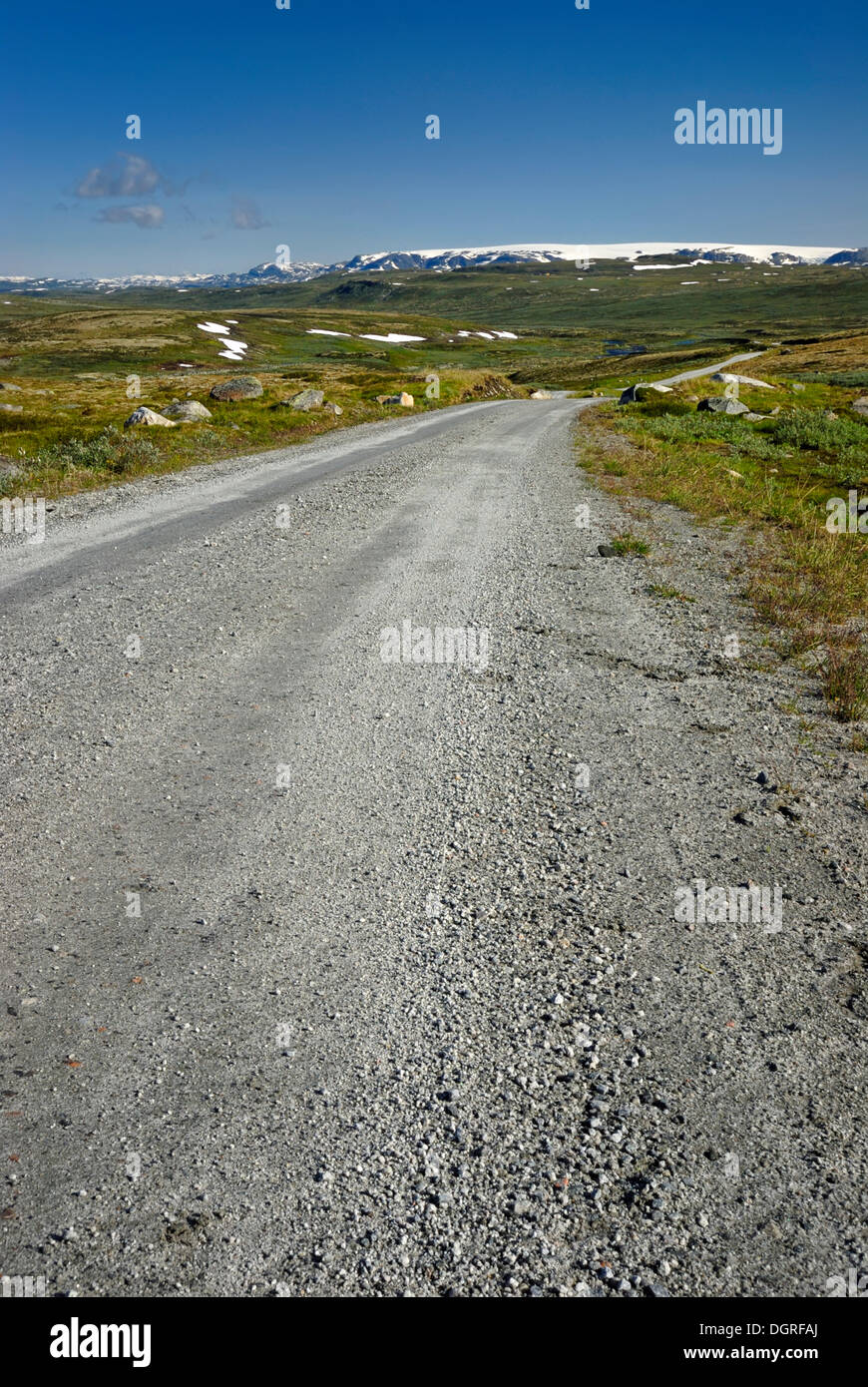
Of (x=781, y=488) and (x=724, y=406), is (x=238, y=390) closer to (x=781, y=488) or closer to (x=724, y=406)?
A: (x=724, y=406)

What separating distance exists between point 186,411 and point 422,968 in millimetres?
40417

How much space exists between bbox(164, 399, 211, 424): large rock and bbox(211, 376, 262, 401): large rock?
11311 millimetres

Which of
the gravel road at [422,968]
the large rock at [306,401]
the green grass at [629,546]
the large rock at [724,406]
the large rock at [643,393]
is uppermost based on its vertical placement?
the large rock at [643,393]

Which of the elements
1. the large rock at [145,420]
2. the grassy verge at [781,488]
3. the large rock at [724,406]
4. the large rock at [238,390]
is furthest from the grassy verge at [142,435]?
the large rock at [724,406]

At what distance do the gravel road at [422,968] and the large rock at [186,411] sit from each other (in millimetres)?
31805

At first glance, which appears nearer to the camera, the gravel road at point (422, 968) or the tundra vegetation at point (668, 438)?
the gravel road at point (422, 968)

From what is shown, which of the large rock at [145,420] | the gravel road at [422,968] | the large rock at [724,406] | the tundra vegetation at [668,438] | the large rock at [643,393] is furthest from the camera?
the large rock at [643,393]

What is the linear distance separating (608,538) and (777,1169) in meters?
13.3

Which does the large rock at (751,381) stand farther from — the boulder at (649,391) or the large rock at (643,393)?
the boulder at (649,391)

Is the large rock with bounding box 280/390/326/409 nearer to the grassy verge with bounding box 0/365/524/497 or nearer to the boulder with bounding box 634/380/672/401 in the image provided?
the grassy verge with bounding box 0/365/524/497

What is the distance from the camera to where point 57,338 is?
141750 millimetres

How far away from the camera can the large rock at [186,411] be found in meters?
38.8

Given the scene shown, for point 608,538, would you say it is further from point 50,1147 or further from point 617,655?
point 50,1147

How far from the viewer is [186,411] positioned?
39.6 m
